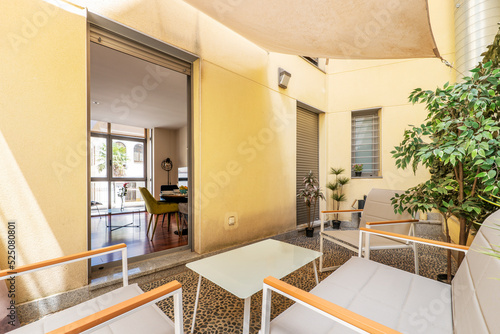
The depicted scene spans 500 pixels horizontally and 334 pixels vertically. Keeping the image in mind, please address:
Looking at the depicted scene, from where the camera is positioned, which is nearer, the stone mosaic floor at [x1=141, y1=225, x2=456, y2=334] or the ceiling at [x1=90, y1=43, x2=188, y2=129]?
the stone mosaic floor at [x1=141, y1=225, x2=456, y2=334]

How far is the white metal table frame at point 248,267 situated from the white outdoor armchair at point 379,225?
2.21 ft

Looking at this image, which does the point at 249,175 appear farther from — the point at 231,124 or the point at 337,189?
the point at 337,189

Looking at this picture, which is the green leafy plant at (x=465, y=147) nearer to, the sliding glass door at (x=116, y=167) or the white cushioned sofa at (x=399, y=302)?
the white cushioned sofa at (x=399, y=302)

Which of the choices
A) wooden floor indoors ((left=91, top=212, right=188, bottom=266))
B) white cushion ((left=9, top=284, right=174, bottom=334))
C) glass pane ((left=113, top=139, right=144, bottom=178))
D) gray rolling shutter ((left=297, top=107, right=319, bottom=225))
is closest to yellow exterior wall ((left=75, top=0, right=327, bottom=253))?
gray rolling shutter ((left=297, top=107, right=319, bottom=225))

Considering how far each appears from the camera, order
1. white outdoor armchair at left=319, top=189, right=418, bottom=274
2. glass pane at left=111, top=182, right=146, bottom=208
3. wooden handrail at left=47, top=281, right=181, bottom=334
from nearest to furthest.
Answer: wooden handrail at left=47, top=281, right=181, bottom=334, white outdoor armchair at left=319, top=189, right=418, bottom=274, glass pane at left=111, top=182, right=146, bottom=208

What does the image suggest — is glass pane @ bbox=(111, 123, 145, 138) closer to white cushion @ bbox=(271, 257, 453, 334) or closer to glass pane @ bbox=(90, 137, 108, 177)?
glass pane @ bbox=(90, 137, 108, 177)

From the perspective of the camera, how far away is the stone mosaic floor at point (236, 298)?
1733 mm

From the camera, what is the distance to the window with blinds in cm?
499

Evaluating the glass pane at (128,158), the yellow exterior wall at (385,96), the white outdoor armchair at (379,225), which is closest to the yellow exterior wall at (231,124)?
the white outdoor armchair at (379,225)

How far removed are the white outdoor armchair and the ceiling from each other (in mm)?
3462

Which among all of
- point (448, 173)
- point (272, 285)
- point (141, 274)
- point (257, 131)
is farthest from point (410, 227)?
point (141, 274)

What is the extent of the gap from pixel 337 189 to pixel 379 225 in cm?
302

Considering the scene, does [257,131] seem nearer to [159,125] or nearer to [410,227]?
[410,227]

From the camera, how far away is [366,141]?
16.7 feet
